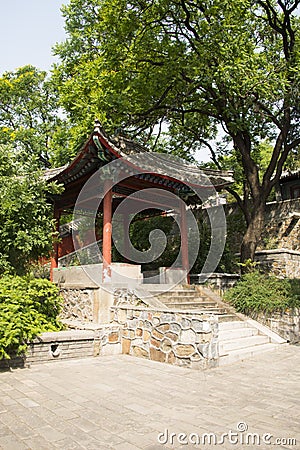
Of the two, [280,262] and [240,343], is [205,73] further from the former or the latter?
[240,343]

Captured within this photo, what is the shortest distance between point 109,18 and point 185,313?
9.58m

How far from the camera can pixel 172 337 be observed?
6.71 metres

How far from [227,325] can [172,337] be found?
224 cm

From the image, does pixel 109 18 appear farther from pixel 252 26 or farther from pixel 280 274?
pixel 280 274

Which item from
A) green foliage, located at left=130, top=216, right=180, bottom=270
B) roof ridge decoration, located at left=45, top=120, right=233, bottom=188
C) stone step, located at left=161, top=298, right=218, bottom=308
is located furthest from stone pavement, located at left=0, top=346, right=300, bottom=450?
green foliage, located at left=130, top=216, right=180, bottom=270

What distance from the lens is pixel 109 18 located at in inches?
456

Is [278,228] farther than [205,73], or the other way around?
[278,228]

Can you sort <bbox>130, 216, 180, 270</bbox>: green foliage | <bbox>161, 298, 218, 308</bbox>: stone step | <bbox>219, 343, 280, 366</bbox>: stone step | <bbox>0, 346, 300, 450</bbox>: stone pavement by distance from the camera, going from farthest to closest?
<bbox>130, 216, 180, 270</bbox>: green foliage, <bbox>161, 298, 218, 308</bbox>: stone step, <bbox>219, 343, 280, 366</bbox>: stone step, <bbox>0, 346, 300, 450</bbox>: stone pavement

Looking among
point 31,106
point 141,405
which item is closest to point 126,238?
point 141,405

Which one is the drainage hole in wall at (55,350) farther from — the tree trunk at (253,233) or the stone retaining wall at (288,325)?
the tree trunk at (253,233)

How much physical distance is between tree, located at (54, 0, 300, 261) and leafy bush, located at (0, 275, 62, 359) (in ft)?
20.9

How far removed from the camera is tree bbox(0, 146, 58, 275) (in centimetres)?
798

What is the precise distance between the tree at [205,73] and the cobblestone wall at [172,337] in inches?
224

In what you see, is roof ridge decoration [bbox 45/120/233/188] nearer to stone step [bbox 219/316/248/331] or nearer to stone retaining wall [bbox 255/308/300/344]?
stone step [bbox 219/316/248/331]
